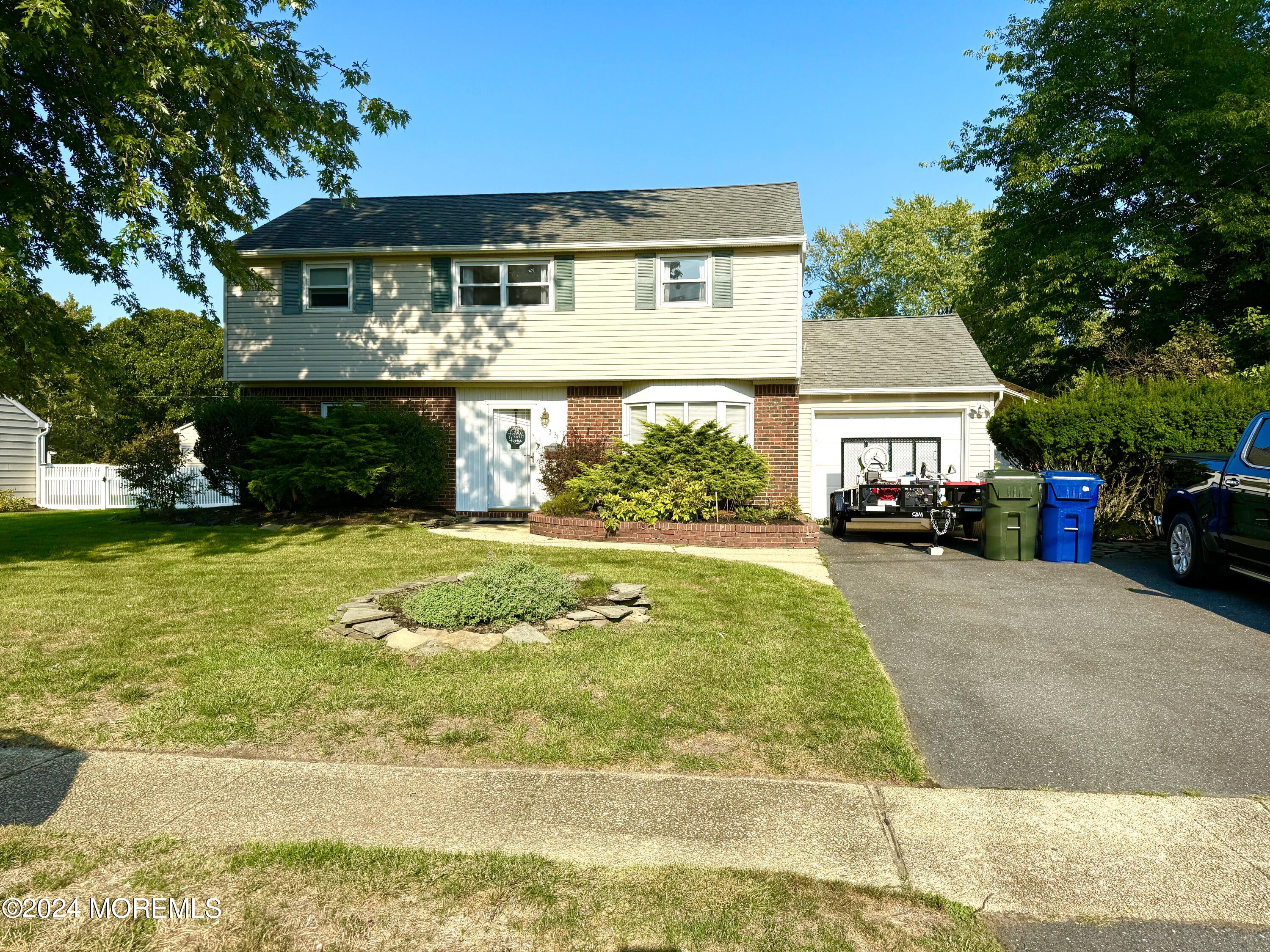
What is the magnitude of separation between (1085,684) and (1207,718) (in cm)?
77

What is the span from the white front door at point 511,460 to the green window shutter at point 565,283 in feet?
7.66

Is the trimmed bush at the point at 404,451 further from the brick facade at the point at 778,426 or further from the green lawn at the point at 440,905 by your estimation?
the green lawn at the point at 440,905

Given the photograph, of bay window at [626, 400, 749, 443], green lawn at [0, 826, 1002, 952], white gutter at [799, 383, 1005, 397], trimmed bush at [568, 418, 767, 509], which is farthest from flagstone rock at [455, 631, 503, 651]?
white gutter at [799, 383, 1005, 397]

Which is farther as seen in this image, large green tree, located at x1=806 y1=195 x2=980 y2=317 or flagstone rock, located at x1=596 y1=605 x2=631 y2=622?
large green tree, located at x1=806 y1=195 x2=980 y2=317

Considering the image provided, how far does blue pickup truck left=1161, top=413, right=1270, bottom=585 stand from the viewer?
25.4 feet

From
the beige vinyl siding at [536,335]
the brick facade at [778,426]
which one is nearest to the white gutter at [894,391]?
the brick facade at [778,426]

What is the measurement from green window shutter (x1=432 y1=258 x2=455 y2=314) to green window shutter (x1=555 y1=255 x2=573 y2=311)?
2263mm

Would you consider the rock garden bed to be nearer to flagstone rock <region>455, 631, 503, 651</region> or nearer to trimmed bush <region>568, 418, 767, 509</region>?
flagstone rock <region>455, 631, 503, 651</region>

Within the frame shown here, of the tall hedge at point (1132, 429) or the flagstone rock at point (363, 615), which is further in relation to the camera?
the tall hedge at point (1132, 429)

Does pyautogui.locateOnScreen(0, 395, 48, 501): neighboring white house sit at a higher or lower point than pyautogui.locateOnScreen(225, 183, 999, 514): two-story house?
lower

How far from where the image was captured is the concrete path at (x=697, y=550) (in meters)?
10.0

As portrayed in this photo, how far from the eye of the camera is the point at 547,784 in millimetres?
3701

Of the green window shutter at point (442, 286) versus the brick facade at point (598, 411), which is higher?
the green window shutter at point (442, 286)

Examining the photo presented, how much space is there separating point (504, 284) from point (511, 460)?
3720mm
